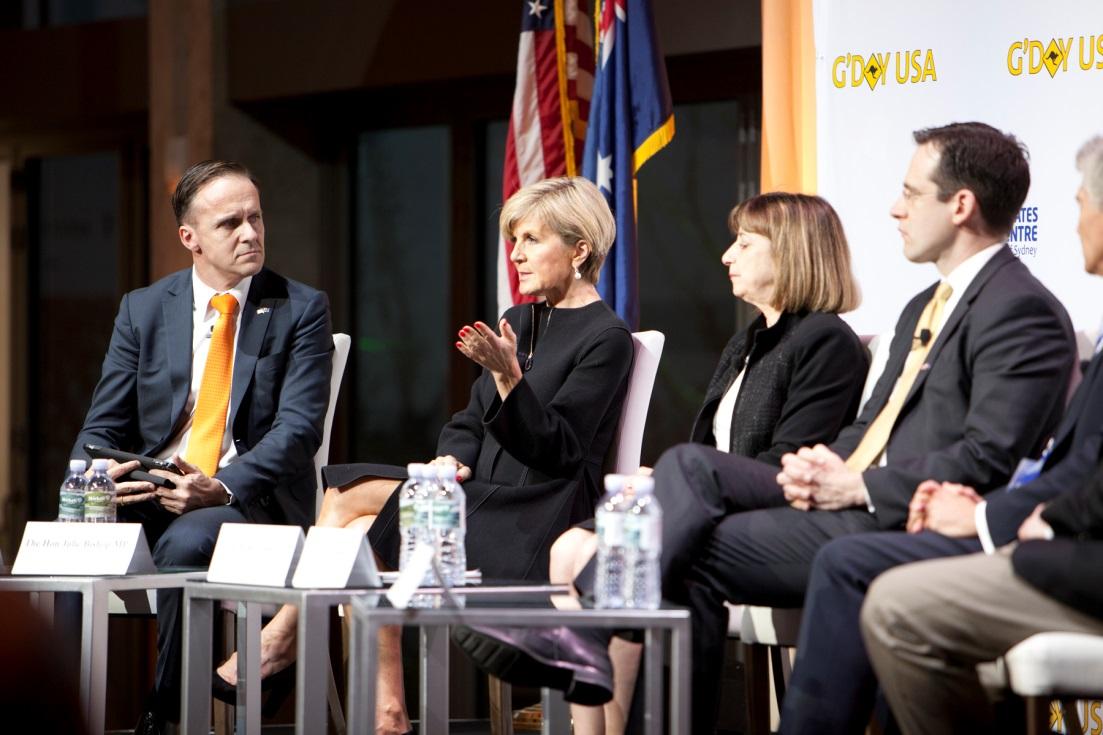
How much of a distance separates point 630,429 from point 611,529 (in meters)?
1.25

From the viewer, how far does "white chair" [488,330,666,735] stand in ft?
11.1

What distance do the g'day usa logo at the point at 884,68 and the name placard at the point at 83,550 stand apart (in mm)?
2065

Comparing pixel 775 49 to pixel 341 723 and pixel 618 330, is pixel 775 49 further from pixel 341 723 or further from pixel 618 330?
pixel 341 723

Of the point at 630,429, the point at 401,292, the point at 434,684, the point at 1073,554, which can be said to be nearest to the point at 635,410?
the point at 630,429

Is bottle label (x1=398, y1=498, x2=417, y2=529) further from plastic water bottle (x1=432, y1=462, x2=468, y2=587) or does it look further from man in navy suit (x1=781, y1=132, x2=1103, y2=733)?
man in navy suit (x1=781, y1=132, x2=1103, y2=733)

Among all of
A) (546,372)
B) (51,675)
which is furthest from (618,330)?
(51,675)

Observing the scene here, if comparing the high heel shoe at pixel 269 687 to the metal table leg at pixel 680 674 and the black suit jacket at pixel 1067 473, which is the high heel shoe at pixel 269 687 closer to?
the metal table leg at pixel 680 674

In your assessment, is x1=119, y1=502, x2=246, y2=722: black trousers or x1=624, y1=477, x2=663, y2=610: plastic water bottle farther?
x1=119, y1=502, x2=246, y2=722: black trousers

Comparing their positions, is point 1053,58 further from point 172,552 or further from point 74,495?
point 74,495

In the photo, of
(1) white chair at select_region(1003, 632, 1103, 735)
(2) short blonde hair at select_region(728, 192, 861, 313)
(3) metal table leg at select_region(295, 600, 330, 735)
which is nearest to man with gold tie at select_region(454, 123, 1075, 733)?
(2) short blonde hair at select_region(728, 192, 861, 313)

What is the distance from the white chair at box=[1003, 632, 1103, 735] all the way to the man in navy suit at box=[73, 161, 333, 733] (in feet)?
6.40

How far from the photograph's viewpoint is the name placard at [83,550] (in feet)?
9.58

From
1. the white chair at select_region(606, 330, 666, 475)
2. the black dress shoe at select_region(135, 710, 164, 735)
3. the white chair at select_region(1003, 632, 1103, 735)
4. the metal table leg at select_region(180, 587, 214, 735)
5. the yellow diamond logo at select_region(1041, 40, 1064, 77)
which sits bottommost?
the black dress shoe at select_region(135, 710, 164, 735)

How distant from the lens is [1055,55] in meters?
3.46
